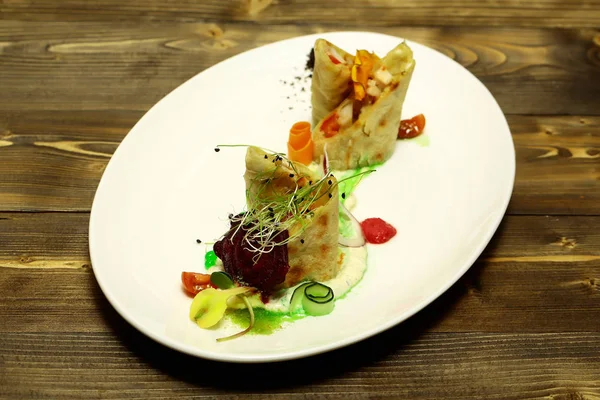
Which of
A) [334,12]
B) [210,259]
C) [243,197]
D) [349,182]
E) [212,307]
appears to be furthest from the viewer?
[334,12]

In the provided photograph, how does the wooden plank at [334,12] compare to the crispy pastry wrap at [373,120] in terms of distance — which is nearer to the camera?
the crispy pastry wrap at [373,120]

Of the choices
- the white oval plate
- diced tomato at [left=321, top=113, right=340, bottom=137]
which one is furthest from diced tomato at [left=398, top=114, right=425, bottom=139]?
diced tomato at [left=321, top=113, right=340, bottom=137]

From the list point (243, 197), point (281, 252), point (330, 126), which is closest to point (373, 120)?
point (330, 126)

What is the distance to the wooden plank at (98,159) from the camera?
3430 millimetres

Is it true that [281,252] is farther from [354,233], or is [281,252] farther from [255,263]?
[354,233]

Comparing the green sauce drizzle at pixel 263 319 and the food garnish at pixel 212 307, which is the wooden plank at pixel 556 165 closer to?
the green sauce drizzle at pixel 263 319

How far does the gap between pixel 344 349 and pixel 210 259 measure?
78 cm

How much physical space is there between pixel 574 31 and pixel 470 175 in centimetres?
241

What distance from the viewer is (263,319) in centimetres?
258

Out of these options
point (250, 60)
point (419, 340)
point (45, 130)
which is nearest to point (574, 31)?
point (250, 60)

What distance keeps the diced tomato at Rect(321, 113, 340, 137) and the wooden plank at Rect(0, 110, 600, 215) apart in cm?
112

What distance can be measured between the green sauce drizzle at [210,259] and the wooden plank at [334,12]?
2.65 meters

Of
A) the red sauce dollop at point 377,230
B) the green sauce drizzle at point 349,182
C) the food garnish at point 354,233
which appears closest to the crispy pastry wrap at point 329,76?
the green sauce drizzle at point 349,182

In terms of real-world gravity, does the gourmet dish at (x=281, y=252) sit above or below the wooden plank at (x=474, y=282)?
above
